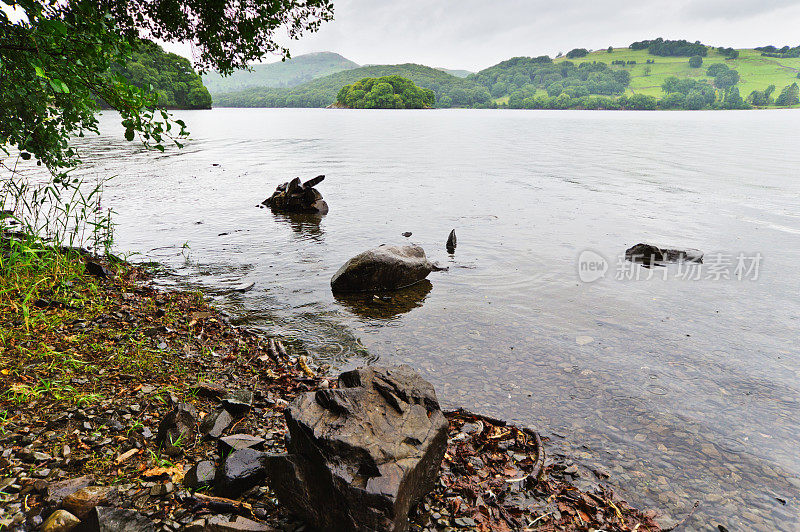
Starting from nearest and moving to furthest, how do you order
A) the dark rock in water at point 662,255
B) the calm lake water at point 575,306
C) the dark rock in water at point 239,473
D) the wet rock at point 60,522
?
the wet rock at point 60,522, the dark rock in water at point 239,473, the calm lake water at point 575,306, the dark rock in water at point 662,255

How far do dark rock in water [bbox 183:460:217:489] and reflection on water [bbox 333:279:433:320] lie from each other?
5.90 meters

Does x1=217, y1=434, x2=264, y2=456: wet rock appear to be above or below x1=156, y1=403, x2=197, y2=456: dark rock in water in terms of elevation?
below

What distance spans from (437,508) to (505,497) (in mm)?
824

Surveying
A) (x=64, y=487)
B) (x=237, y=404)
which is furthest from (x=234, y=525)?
(x=237, y=404)

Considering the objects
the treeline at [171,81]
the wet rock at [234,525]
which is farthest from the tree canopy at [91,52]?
the treeline at [171,81]

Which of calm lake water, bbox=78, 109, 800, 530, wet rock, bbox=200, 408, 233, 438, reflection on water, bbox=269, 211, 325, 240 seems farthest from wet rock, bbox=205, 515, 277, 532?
reflection on water, bbox=269, 211, 325, 240

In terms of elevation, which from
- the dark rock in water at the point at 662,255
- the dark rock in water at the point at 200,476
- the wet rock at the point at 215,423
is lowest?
the dark rock in water at the point at 662,255

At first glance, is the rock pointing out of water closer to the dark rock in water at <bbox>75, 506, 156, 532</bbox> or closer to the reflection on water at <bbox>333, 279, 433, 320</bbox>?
the reflection on water at <bbox>333, 279, 433, 320</bbox>

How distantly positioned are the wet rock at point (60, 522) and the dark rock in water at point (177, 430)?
1.17 m

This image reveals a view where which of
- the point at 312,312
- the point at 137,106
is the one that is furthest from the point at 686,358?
the point at 137,106

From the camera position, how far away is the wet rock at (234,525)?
13.1 ft

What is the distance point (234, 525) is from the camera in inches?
159

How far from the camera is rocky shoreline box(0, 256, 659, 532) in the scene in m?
4.20

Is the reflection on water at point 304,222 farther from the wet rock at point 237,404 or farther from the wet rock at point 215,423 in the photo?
the wet rock at point 215,423
